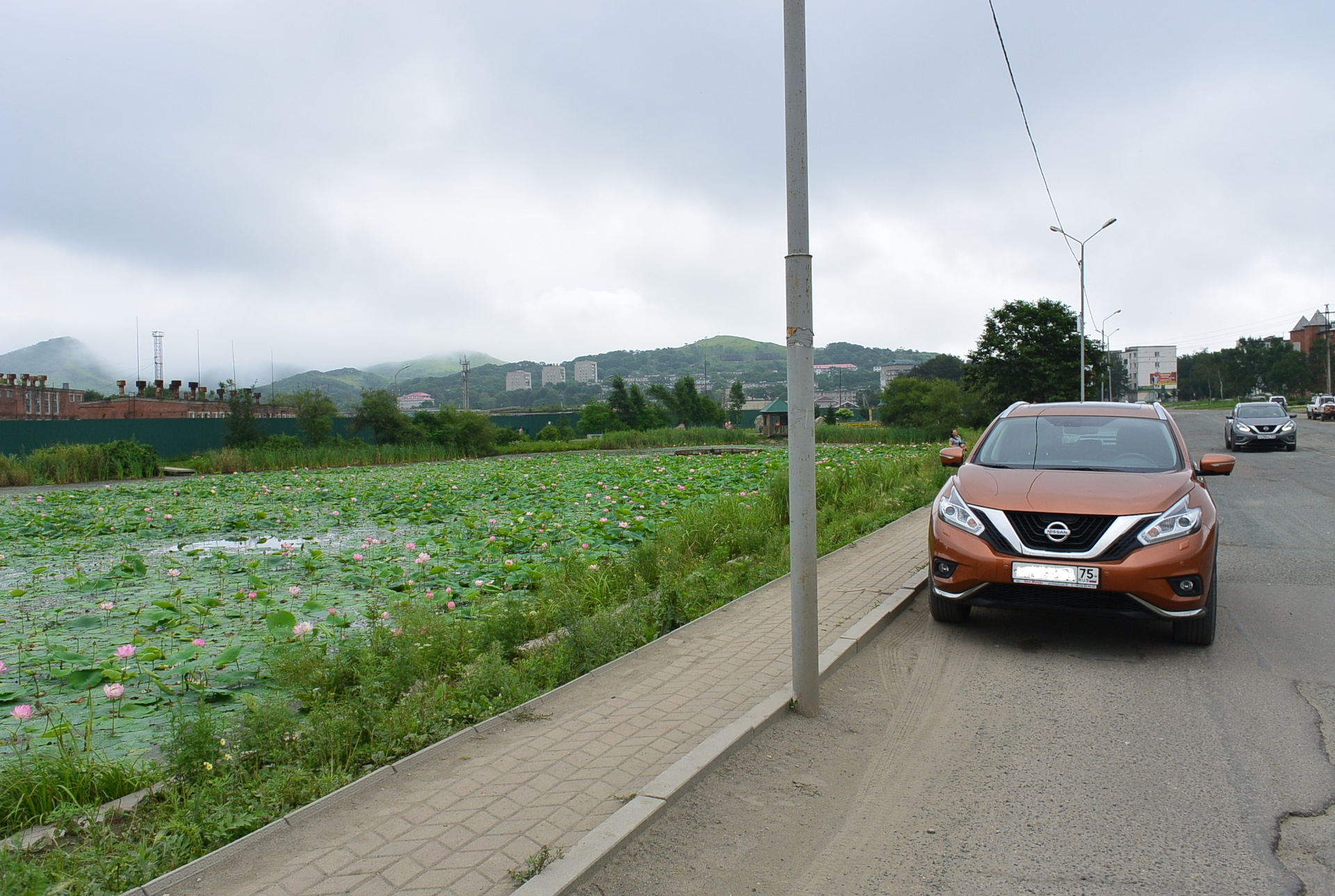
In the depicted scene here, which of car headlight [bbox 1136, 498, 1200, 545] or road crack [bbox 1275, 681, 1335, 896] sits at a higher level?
car headlight [bbox 1136, 498, 1200, 545]

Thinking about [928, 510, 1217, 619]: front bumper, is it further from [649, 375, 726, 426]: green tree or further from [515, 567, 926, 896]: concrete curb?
[649, 375, 726, 426]: green tree

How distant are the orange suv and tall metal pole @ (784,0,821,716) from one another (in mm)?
1871

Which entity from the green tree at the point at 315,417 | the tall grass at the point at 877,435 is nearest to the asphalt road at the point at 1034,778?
the green tree at the point at 315,417

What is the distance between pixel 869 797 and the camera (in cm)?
358

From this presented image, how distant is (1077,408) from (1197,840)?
189 inches

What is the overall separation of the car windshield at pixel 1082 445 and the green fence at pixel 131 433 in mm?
32008

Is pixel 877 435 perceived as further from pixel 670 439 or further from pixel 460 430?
pixel 460 430

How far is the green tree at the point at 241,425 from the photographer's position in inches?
1326

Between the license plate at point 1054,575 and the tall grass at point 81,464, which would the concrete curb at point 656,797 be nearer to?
the license plate at point 1054,575

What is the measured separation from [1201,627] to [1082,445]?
65.9 inches

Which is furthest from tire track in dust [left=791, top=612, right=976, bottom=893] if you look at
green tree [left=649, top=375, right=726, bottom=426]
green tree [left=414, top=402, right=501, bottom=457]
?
green tree [left=649, top=375, right=726, bottom=426]

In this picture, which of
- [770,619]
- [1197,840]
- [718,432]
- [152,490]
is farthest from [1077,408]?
[718,432]

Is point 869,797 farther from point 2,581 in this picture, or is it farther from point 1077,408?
point 2,581

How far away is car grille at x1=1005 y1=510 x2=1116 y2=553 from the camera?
17.6ft
